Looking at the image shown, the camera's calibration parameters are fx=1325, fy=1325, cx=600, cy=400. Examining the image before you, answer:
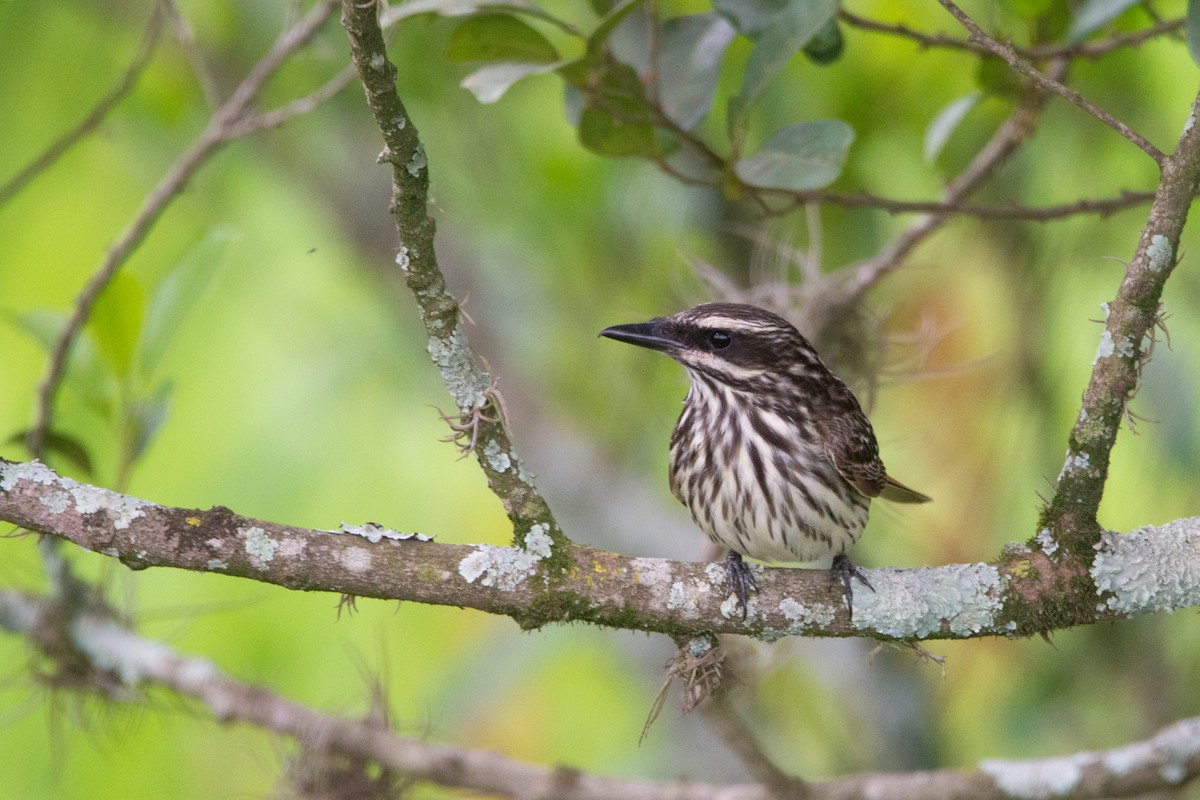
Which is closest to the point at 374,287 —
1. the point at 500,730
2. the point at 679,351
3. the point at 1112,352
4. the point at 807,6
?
the point at 500,730

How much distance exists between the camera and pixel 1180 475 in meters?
4.85

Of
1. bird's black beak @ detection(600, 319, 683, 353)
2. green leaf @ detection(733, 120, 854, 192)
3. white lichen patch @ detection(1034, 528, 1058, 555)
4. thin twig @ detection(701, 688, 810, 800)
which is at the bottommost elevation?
thin twig @ detection(701, 688, 810, 800)

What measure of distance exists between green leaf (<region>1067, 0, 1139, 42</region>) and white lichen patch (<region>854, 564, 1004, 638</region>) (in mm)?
1381

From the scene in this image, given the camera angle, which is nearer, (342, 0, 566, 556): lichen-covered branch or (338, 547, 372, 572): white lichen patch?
(342, 0, 566, 556): lichen-covered branch

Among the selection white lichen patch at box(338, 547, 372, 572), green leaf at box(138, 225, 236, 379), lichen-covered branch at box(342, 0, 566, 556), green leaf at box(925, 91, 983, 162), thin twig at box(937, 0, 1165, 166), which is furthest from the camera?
green leaf at box(138, 225, 236, 379)

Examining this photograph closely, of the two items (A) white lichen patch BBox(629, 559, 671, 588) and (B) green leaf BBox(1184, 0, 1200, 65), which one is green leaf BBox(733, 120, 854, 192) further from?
(A) white lichen patch BBox(629, 559, 671, 588)

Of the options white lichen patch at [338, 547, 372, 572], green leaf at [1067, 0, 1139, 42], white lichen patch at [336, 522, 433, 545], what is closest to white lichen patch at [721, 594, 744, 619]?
white lichen patch at [336, 522, 433, 545]

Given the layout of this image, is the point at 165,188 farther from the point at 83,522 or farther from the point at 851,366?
the point at 851,366

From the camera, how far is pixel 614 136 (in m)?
3.40

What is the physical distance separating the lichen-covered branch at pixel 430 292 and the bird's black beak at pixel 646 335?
74 centimetres

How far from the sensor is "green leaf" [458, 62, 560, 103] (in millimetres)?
3098

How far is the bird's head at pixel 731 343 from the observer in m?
3.62

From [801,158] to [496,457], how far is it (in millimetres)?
1157

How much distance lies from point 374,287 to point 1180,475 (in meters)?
3.48
